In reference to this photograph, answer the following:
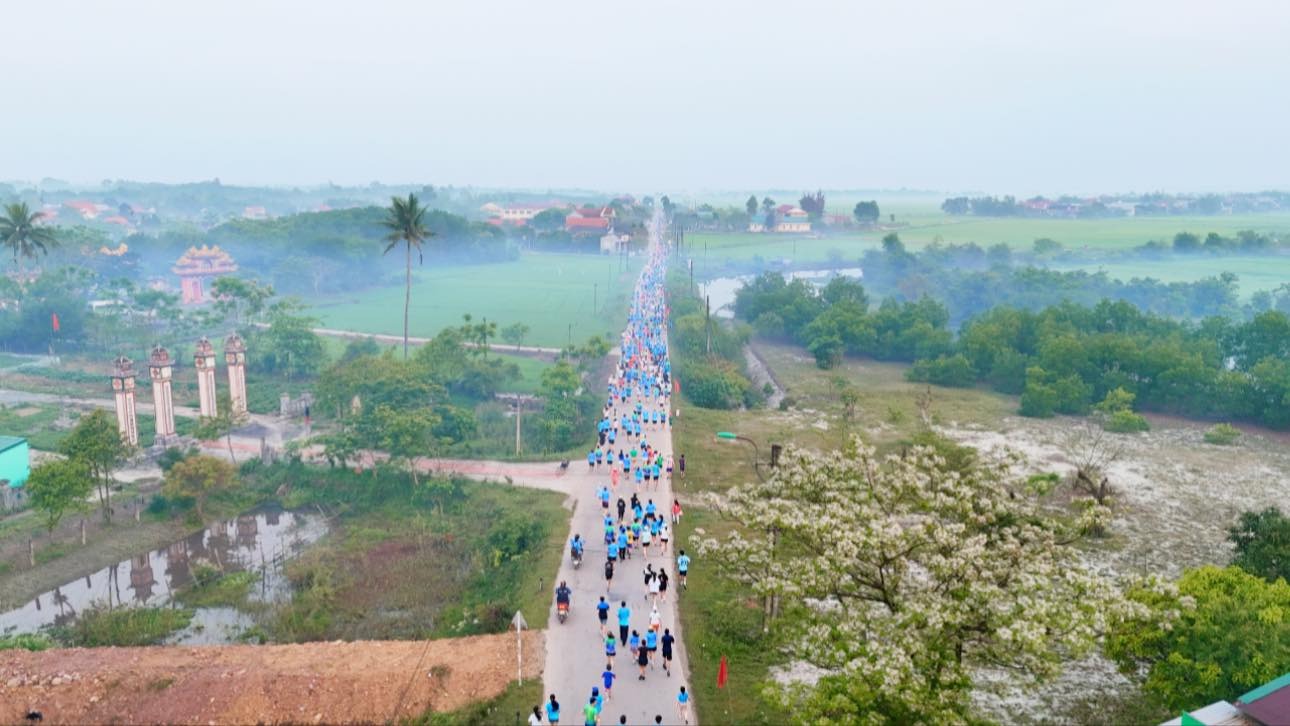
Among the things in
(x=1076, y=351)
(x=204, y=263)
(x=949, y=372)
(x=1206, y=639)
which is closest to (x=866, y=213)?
(x=949, y=372)

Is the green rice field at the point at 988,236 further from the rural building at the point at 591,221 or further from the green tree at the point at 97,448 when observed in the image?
the green tree at the point at 97,448

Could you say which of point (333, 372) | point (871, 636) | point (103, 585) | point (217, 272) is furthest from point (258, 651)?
point (217, 272)

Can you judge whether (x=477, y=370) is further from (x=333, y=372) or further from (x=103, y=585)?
(x=103, y=585)

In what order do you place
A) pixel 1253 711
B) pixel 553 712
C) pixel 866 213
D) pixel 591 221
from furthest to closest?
pixel 866 213
pixel 591 221
pixel 553 712
pixel 1253 711

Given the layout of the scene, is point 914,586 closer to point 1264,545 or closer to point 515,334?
point 1264,545

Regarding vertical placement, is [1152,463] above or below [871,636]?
below

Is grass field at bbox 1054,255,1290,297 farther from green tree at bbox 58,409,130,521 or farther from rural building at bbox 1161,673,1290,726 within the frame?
green tree at bbox 58,409,130,521

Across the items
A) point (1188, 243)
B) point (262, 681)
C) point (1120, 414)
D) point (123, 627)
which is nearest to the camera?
point (262, 681)
